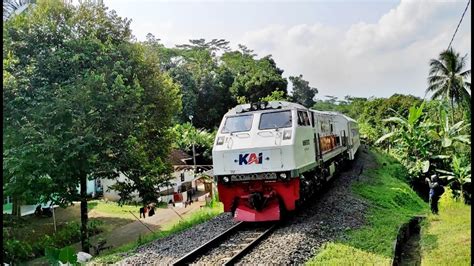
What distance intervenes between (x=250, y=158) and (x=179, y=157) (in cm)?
2124

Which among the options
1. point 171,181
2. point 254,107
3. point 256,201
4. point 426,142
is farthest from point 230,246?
point 171,181

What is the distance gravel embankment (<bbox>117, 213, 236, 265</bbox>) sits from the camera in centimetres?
736

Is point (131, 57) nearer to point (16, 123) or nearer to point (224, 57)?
point (16, 123)

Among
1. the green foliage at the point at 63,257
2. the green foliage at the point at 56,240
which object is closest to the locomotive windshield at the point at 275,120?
the green foliage at the point at 63,257

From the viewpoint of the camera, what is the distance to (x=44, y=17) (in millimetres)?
14242

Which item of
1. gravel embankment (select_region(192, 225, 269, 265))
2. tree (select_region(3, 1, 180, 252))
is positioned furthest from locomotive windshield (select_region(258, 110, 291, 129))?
tree (select_region(3, 1, 180, 252))

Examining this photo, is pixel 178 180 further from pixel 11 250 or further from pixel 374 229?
pixel 374 229

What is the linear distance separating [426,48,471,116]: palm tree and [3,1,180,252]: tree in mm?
20598

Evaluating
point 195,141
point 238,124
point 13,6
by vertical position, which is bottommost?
point 238,124

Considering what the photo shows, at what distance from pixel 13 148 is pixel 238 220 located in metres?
6.65

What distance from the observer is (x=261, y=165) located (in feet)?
29.5

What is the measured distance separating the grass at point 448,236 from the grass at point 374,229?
55 cm

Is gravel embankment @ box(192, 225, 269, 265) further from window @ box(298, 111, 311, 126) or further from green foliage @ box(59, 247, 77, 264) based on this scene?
window @ box(298, 111, 311, 126)

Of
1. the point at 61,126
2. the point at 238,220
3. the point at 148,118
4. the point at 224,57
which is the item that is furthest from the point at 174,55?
the point at 238,220
